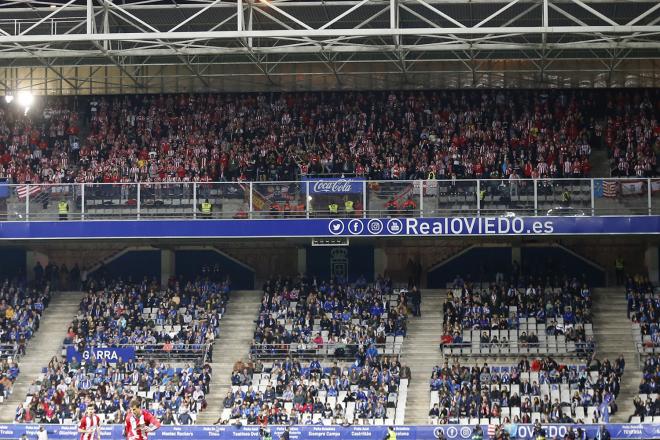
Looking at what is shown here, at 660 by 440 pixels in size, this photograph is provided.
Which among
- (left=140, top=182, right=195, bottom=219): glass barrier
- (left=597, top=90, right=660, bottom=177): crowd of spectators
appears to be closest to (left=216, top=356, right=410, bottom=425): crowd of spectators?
(left=140, top=182, right=195, bottom=219): glass barrier

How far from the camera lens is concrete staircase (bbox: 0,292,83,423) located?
126 feet

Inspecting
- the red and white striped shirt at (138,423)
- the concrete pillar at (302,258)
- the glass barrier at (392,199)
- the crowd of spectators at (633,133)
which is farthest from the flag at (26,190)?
the crowd of spectators at (633,133)

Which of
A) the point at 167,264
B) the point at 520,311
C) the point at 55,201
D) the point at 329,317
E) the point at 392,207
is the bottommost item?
the point at 329,317

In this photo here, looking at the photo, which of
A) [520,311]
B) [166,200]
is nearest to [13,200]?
[166,200]

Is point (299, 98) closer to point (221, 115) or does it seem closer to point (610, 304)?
point (221, 115)

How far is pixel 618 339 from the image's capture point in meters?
39.2

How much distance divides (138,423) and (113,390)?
15847 millimetres

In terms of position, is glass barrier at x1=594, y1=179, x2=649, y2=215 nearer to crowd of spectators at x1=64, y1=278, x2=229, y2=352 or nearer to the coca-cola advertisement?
the coca-cola advertisement

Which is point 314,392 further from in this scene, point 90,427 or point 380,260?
point 90,427

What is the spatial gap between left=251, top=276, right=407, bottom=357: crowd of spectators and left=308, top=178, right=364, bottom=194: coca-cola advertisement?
4.47 m

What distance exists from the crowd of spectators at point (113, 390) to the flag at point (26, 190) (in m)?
5.19

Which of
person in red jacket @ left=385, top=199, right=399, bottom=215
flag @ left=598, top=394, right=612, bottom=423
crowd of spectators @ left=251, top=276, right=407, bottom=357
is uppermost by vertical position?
person in red jacket @ left=385, top=199, right=399, bottom=215

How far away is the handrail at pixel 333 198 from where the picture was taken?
36.8m

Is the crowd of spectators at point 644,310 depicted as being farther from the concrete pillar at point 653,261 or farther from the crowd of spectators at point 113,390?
the crowd of spectators at point 113,390
